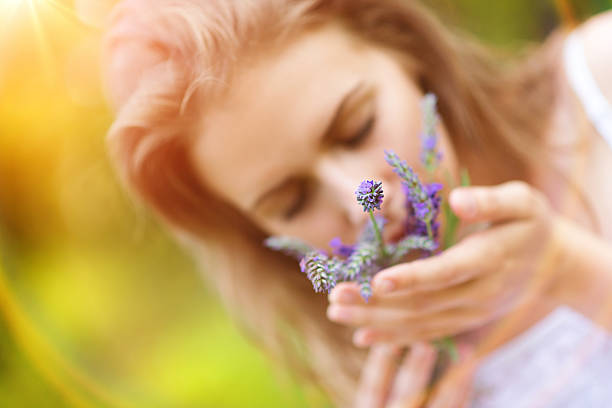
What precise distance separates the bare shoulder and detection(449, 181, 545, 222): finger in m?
0.31

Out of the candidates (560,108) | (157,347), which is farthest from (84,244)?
(560,108)

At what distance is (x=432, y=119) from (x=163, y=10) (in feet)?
0.73

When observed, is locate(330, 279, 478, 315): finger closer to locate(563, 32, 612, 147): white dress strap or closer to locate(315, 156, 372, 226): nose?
locate(315, 156, 372, 226): nose

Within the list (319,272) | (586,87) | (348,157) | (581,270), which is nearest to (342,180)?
(348,157)

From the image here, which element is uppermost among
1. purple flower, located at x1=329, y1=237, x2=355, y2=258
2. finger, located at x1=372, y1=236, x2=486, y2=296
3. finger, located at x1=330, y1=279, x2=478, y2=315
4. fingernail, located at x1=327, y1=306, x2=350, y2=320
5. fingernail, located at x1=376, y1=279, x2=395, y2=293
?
purple flower, located at x1=329, y1=237, x2=355, y2=258

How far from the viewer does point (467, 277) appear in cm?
40

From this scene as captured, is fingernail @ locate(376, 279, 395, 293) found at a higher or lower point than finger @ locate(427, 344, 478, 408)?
higher

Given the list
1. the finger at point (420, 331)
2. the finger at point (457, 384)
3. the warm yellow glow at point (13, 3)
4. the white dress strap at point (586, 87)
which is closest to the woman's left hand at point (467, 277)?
the finger at point (420, 331)

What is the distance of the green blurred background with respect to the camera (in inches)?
15.7

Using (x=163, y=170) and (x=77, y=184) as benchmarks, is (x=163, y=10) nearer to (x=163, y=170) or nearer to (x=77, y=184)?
(x=163, y=170)

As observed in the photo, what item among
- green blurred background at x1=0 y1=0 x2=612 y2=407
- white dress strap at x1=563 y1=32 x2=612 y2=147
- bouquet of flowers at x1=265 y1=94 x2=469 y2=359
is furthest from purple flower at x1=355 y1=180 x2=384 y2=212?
white dress strap at x1=563 y1=32 x2=612 y2=147

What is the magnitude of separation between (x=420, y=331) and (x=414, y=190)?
8.7 inches

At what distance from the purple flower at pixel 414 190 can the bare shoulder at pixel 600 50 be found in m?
0.47

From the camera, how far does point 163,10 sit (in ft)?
1.02
